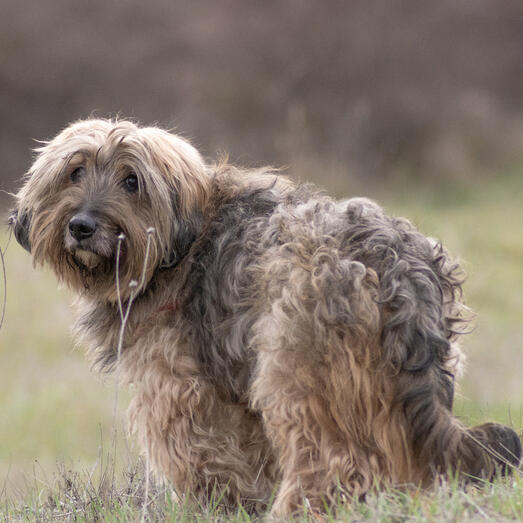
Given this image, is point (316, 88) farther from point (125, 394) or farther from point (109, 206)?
point (109, 206)

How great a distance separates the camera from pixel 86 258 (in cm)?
510

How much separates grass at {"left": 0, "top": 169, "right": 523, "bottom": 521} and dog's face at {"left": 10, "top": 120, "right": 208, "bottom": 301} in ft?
3.06

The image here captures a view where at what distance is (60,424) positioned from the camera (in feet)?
36.6

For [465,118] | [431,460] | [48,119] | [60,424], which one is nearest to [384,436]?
[431,460]

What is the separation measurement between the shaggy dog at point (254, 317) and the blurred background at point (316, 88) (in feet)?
37.9

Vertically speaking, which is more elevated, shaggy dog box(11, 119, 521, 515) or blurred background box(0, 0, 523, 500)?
blurred background box(0, 0, 523, 500)

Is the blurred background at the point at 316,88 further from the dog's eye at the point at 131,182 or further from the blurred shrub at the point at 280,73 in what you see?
the dog's eye at the point at 131,182

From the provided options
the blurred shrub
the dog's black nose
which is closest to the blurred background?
the blurred shrub

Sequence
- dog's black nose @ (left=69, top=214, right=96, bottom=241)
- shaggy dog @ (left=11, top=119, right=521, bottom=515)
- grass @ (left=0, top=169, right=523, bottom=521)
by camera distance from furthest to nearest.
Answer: dog's black nose @ (left=69, top=214, right=96, bottom=241), shaggy dog @ (left=11, top=119, right=521, bottom=515), grass @ (left=0, top=169, right=523, bottom=521)

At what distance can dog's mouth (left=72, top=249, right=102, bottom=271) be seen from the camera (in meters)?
5.07

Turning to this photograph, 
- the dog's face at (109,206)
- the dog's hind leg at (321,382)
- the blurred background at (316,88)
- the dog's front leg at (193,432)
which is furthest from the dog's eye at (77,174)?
the blurred background at (316,88)

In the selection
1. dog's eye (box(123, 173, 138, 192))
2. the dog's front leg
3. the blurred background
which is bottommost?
the dog's front leg

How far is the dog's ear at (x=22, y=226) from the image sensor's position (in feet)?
18.1

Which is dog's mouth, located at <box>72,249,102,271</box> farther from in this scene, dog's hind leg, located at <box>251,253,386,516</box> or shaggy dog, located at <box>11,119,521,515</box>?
dog's hind leg, located at <box>251,253,386,516</box>
